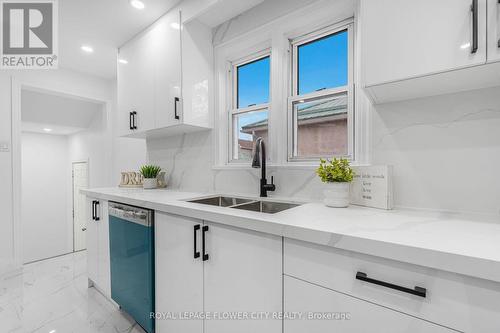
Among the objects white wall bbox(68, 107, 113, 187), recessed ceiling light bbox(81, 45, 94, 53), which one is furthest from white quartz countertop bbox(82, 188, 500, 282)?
white wall bbox(68, 107, 113, 187)

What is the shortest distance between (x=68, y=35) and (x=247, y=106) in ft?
6.64

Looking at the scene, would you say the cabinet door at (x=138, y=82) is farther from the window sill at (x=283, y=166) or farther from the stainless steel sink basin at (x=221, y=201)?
the stainless steel sink basin at (x=221, y=201)

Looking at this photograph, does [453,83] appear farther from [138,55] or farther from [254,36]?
[138,55]

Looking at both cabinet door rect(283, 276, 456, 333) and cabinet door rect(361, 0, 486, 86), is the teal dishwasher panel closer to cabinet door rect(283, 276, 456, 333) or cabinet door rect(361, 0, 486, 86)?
cabinet door rect(283, 276, 456, 333)

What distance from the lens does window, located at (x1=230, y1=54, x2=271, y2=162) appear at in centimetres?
197

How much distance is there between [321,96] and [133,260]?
1735mm

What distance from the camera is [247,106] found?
2043 mm

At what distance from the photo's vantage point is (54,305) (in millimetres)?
2010

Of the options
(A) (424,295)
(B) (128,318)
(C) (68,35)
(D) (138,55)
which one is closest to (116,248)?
(B) (128,318)

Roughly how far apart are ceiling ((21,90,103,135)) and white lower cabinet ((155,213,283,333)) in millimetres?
3256

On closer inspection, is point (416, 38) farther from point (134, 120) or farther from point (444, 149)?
point (134, 120)

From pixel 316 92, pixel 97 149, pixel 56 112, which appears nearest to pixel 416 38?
pixel 316 92

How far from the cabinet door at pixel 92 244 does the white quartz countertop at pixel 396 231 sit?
1364 millimetres
